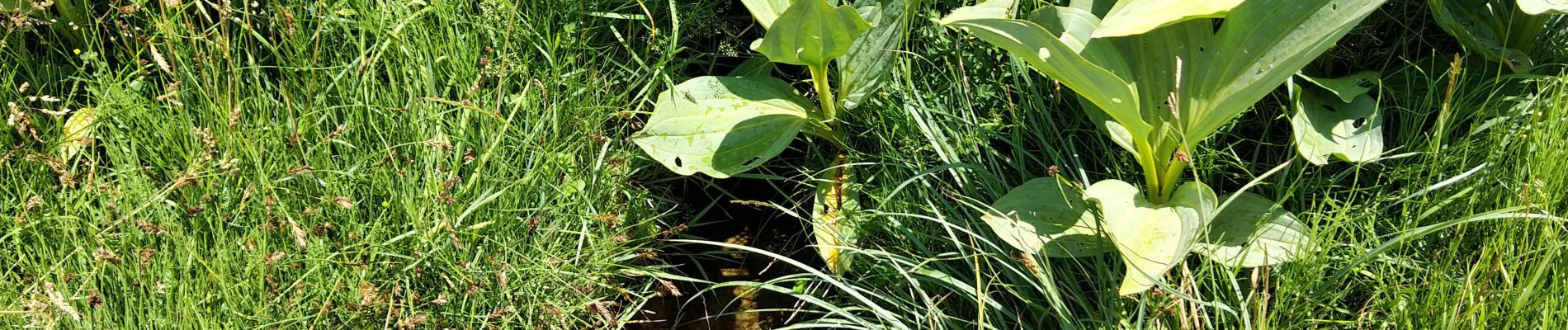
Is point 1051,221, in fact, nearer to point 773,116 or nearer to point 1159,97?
point 1159,97

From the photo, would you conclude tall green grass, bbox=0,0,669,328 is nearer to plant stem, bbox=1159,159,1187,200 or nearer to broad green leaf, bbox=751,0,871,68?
broad green leaf, bbox=751,0,871,68

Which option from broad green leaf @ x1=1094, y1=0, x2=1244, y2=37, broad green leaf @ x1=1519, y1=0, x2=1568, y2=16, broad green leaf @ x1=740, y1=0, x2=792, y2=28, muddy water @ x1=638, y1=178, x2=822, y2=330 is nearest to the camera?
broad green leaf @ x1=1094, y1=0, x2=1244, y2=37

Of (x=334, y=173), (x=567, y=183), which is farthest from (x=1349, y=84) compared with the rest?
(x=334, y=173)

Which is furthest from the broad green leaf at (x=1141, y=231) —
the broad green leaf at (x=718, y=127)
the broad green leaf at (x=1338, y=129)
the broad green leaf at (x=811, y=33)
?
the broad green leaf at (x=718, y=127)

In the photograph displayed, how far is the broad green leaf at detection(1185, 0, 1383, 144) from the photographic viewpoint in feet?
5.20

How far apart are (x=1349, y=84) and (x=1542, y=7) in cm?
30

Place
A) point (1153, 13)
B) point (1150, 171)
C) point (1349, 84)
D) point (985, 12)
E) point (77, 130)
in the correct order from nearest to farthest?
point (1153, 13) < point (985, 12) < point (1150, 171) < point (1349, 84) < point (77, 130)

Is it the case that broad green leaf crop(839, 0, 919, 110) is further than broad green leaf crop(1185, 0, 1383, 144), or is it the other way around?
broad green leaf crop(839, 0, 919, 110)

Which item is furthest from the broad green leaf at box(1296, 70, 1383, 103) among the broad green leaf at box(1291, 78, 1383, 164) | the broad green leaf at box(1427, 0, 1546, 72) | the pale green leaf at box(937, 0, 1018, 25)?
the pale green leaf at box(937, 0, 1018, 25)

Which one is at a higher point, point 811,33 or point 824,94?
point 811,33

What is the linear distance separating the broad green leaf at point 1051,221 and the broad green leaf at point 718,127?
1.60 feet

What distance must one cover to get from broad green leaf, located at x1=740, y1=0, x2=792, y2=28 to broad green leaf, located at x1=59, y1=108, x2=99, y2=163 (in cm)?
120

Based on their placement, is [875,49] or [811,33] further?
[875,49]

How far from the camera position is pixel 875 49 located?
219 centimetres
